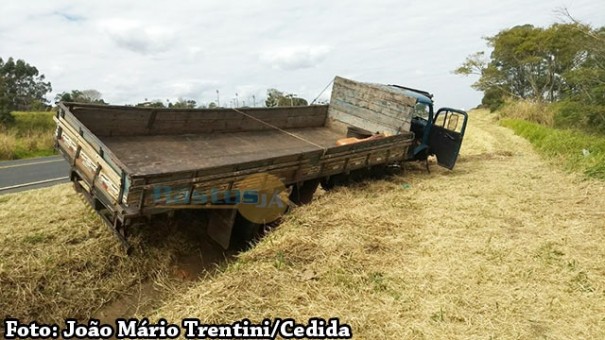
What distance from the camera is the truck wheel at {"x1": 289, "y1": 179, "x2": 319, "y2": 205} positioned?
6551 millimetres

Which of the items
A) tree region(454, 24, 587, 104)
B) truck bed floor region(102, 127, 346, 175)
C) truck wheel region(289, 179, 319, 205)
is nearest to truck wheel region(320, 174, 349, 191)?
truck wheel region(289, 179, 319, 205)

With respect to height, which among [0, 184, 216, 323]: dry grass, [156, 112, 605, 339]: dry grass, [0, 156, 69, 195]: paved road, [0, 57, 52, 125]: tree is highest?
[156, 112, 605, 339]: dry grass

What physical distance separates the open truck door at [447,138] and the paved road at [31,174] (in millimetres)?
8517

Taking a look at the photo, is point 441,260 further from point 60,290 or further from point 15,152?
point 15,152

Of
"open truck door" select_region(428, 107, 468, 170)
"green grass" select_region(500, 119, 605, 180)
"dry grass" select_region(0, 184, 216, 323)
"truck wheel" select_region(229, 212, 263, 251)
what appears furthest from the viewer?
"open truck door" select_region(428, 107, 468, 170)

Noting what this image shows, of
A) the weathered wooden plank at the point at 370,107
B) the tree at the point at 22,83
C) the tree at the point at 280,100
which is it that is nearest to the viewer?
the weathered wooden plank at the point at 370,107

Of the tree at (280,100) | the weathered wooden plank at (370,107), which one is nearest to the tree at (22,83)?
the tree at (280,100)

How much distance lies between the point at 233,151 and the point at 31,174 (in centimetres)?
622

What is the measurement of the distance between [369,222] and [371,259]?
112 cm

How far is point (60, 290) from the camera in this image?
4223 millimetres

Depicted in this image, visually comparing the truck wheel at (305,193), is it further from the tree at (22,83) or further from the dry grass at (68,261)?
the tree at (22,83)

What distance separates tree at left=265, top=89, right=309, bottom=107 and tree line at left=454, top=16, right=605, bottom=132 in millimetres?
10318

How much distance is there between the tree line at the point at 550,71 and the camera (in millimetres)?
14302

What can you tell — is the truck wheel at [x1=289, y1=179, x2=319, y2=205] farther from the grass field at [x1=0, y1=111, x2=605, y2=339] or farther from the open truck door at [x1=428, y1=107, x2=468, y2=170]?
the open truck door at [x1=428, y1=107, x2=468, y2=170]
